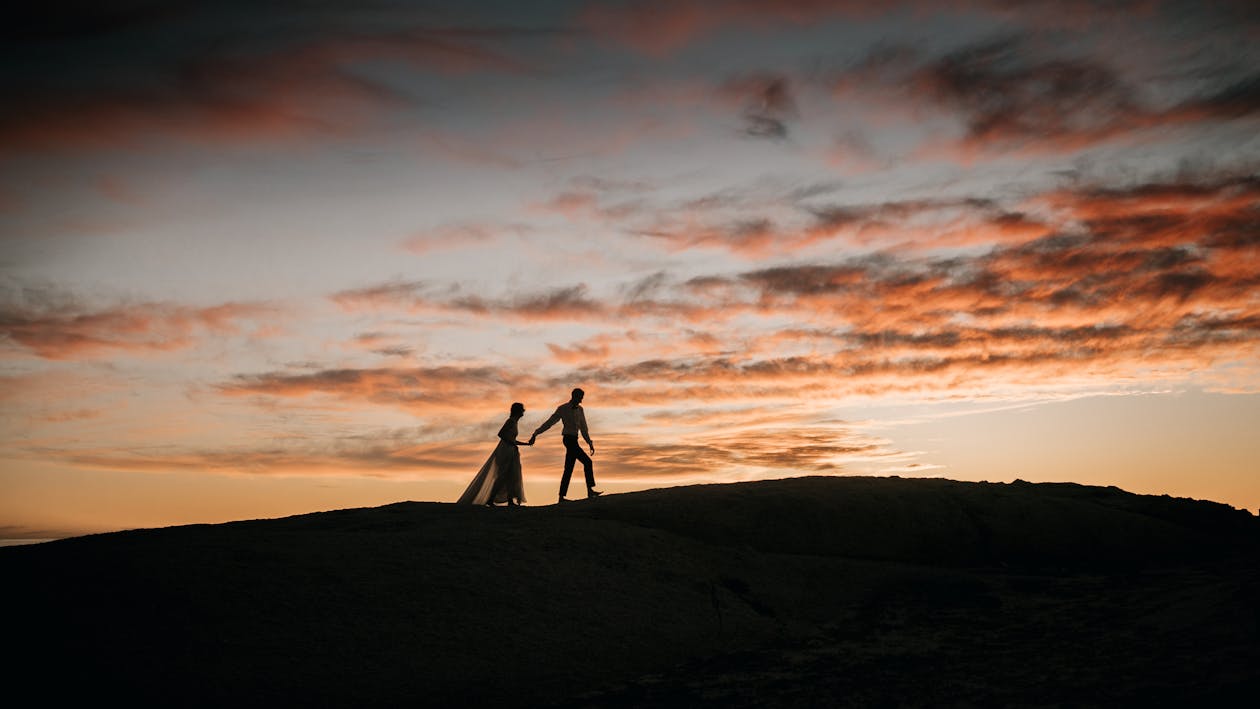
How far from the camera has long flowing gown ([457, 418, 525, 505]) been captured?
16.8 metres

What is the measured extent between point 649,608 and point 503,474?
6997mm

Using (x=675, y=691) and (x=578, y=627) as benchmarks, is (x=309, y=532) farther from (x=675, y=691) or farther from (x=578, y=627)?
(x=675, y=691)

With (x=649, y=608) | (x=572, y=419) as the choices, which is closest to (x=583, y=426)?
(x=572, y=419)

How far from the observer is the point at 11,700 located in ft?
23.0

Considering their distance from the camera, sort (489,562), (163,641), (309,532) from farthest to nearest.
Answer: (309,532) < (489,562) < (163,641)

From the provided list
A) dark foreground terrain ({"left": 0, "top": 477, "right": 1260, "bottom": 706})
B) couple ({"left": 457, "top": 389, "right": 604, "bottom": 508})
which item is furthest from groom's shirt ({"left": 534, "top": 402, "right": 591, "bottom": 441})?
dark foreground terrain ({"left": 0, "top": 477, "right": 1260, "bottom": 706})

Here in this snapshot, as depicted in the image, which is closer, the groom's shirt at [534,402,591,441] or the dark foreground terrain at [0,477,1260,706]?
the dark foreground terrain at [0,477,1260,706]

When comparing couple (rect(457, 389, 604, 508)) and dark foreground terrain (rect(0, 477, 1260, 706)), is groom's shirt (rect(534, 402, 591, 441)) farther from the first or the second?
dark foreground terrain (rect(0, 477, 1260, 706))

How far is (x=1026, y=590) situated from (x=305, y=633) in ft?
32.2

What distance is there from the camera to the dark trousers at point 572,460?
16.4 meters

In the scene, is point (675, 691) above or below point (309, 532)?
below

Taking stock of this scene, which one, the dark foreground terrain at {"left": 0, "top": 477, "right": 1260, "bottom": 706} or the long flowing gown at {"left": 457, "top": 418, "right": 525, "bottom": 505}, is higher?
the long flowing gown at {"left": 457, "top": 418, "right": 525, "bottom": 505}

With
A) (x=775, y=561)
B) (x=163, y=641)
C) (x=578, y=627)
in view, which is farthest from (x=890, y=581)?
(x=163, y=641)

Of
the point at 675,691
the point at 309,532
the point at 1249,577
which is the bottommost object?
the point at 675,691
